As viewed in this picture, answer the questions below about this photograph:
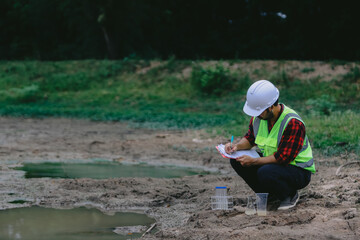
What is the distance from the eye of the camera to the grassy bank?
16.3 metres

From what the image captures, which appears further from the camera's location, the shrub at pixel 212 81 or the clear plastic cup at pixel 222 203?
the shrub at pixel 212 81

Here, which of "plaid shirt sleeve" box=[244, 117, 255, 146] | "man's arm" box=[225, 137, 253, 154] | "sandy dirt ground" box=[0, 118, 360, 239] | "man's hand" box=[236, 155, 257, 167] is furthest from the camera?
"plaid shirt sleeve" box=[244, 117, 255, 146]

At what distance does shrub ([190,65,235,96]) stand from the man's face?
51.5 ft

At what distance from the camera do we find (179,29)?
38.0 meters

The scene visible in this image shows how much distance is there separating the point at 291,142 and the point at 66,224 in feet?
9.65

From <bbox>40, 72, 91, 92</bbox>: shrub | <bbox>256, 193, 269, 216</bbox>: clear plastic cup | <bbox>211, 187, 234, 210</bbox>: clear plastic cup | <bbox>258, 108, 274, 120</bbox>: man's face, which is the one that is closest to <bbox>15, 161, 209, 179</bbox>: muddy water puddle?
<bbox>211, 187, 234, 210</bbox>: clear plastic cup

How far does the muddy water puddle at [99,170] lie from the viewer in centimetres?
918

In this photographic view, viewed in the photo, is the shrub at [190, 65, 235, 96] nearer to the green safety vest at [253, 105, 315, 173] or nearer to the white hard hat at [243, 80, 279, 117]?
the green safety vest at [253, 105, 315, 173]

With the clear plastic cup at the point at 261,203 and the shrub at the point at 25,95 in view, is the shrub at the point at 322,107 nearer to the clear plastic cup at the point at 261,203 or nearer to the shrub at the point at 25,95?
the clear plastic cup at the point at 261,203

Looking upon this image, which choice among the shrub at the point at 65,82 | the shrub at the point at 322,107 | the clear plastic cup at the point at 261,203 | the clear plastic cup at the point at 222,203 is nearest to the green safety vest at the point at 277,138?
the clear plastic cup at the point at 261,203

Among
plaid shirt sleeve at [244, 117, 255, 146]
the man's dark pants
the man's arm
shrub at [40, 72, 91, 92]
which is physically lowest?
the man's dark pants

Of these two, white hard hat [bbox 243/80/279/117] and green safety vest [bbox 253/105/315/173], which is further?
green safety vest [bbox 253/105/315/173]

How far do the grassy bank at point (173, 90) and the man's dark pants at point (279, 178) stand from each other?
664cm

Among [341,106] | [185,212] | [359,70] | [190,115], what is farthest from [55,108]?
[185,212]
